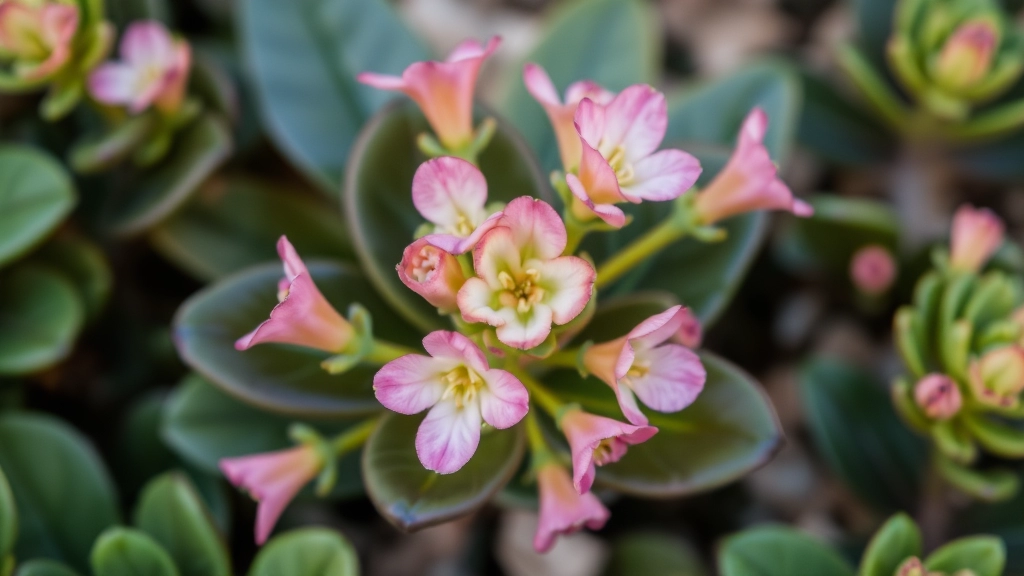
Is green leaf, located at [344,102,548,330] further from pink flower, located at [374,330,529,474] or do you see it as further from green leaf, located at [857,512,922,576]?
green leaf, located at [857,512,922,576]

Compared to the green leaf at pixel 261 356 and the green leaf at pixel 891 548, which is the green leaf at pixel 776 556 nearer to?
the green leaf at pixel 891 548

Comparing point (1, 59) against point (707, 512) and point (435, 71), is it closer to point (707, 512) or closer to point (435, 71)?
point (435, 71)

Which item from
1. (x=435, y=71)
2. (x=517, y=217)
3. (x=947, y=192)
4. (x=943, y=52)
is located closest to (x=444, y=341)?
(x=517, y=217)

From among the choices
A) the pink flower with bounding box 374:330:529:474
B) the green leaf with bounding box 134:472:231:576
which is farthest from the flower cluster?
the green leaf with bounding box 134:472:231:576

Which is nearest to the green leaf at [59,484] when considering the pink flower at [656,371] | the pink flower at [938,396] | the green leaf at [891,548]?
the pink flower at [656,371]

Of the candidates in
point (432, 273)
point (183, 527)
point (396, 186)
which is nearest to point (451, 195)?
point (432, 273)

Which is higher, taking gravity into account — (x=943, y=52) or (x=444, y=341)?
(x=943, y=52)
